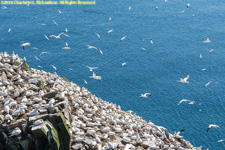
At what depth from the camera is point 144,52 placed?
96.4 metres

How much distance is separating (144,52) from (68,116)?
7403cm

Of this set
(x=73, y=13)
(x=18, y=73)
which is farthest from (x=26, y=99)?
(x=73, y=13)

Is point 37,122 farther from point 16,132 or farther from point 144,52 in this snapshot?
point 144,52

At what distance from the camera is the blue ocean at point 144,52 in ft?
216

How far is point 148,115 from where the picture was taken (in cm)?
6262

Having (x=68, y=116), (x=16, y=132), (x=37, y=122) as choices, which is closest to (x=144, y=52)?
(x=68, y=116)

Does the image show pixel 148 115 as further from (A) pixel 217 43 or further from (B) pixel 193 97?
(A) pixel 217 43

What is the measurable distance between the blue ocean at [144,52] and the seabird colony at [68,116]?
735 inches

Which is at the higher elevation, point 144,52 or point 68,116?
point 68,116

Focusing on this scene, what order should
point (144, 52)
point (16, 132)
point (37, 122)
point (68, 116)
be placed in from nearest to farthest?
point (16, 132) < point (37, 122) < point (68, 116) < point (144, 52)

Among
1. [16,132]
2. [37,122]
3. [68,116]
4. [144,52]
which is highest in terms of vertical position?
[37,122]

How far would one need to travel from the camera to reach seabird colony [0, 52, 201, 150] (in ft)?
73.0

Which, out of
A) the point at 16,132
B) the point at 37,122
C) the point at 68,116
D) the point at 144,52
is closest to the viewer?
the point at 16,132

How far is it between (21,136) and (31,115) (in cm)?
183
